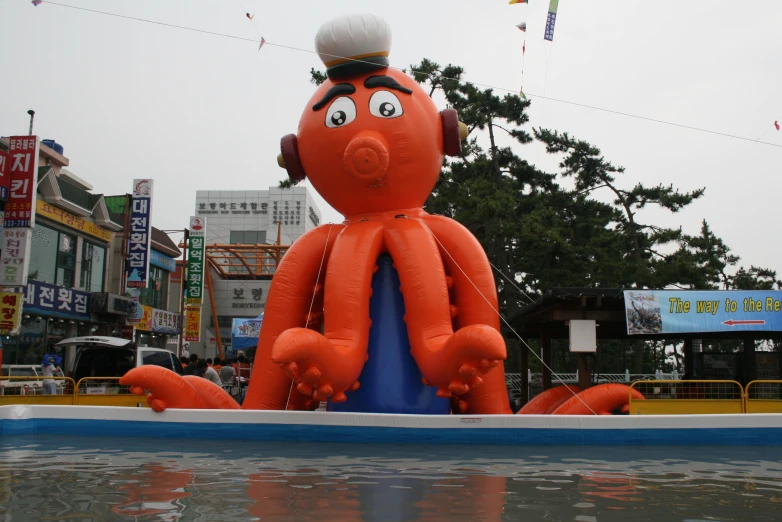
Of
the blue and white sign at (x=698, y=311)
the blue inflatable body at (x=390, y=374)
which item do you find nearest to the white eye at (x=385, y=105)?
the blue inflatable body at (x=390, y=374)

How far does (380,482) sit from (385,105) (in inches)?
213

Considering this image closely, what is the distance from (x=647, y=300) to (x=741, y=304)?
60.9 inches

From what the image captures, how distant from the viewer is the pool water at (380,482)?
4.91 metres

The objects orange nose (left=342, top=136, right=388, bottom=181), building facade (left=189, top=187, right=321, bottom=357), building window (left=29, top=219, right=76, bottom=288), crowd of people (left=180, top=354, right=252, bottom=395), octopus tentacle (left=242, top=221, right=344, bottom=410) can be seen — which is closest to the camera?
orange nose (left=342, top=136, right=388, bottom=181)

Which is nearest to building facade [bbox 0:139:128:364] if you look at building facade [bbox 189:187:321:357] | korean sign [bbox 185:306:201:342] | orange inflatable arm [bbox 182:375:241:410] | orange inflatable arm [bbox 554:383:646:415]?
korean sign [bbox 185:306:201:342]

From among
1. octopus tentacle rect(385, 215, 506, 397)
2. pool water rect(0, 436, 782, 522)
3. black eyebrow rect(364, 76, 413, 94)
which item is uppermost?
black eyebrow rect(364, 76, 413, 94)

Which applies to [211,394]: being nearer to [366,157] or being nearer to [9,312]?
[366,157]

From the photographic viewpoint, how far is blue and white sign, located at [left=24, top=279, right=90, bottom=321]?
20.0 meters

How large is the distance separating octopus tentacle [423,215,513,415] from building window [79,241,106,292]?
17.8 meters

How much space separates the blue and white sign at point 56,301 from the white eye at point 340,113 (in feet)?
41.8

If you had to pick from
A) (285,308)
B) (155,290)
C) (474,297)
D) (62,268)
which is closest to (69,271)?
(62,268)

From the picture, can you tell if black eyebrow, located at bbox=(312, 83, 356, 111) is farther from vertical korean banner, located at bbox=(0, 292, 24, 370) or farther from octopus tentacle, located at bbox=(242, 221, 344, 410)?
vertical korean banner, located at bbox=(0, 292, 24, 370)

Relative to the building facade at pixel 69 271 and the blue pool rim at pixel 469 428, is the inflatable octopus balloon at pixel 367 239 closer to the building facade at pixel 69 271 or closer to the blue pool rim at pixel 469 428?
the blue pool rim at pixel 469 428

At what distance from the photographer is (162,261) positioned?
31.6 m
